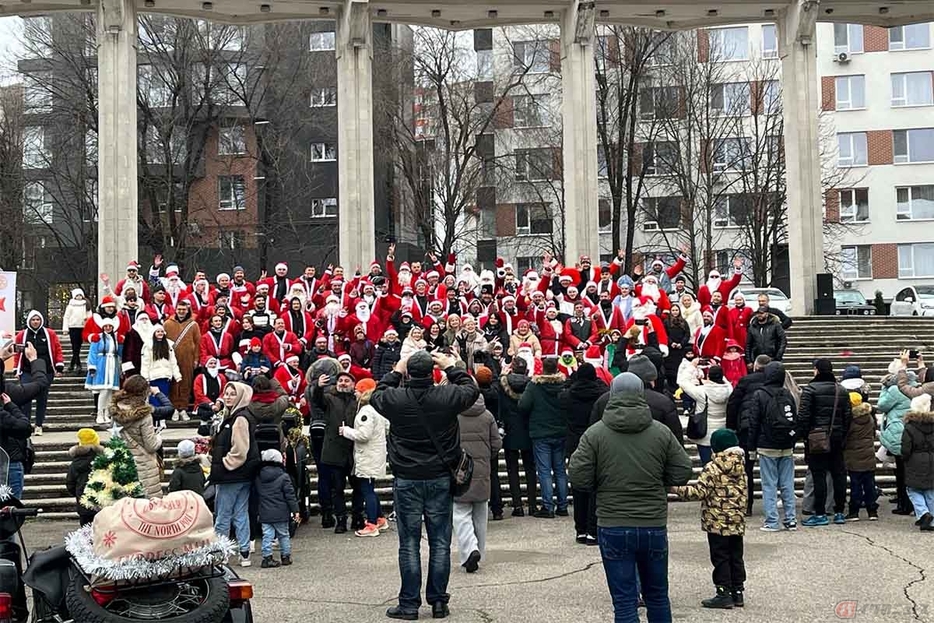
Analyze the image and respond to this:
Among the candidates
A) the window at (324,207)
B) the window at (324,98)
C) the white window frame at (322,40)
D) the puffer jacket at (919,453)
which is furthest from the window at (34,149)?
the puffer jacket at (919,453)

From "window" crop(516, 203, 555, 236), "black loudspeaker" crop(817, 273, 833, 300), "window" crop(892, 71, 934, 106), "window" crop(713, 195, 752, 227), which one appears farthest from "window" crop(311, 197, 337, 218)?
"window" crop(892, 71, 934, 106)

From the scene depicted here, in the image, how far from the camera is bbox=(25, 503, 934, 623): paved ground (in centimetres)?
906

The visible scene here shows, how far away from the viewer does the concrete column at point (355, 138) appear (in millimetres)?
30562

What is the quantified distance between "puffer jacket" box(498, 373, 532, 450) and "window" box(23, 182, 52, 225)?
33928 millimetres

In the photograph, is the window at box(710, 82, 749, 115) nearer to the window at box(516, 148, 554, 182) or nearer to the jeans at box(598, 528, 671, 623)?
the window at box(516, 148, 554, 182)

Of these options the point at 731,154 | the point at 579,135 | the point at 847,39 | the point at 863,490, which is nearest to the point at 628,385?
the point at 863,490

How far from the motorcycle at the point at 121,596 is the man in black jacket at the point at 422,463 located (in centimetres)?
250

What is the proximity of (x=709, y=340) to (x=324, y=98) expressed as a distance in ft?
114

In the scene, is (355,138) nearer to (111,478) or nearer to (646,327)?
(646,327)

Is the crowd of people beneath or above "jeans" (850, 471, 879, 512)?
above

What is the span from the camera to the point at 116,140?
28.9m

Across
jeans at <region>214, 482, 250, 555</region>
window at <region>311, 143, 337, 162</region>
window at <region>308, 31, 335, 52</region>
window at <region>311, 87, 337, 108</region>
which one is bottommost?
jeans at <region>214, 482, 250, 555</region>

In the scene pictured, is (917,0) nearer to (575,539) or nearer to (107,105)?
(107,105)

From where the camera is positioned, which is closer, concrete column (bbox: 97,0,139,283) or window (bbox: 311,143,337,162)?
concrete column (bbox: 97,0,139,283)
